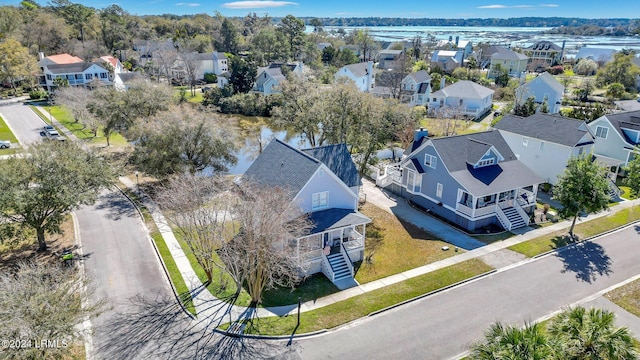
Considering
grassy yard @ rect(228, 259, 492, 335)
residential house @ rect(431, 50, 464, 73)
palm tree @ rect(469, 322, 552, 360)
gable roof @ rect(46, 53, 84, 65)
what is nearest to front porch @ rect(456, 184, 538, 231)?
grassy yard @ rect(228, 259, 492, 335)

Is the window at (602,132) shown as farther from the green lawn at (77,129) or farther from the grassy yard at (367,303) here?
the green lawn at (77,129)

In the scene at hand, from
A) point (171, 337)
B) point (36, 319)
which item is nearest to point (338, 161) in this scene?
point (171, 337)

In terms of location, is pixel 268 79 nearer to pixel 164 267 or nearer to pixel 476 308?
pixel 164 267

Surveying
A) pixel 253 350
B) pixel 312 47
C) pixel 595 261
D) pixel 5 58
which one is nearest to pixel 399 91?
pixel 312 47

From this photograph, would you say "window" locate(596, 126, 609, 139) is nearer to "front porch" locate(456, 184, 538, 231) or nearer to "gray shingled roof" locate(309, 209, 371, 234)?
"front porch" locate(456, 184, 538, 231)

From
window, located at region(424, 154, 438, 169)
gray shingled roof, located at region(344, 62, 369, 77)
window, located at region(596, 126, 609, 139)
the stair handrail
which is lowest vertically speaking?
the stair handrail

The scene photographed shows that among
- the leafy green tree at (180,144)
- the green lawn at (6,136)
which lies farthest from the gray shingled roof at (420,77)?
the green lawn at (6,136)

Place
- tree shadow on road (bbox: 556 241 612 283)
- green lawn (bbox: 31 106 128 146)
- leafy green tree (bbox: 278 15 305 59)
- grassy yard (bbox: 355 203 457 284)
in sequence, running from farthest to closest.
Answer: leafy green tree (bbox: 278 15 305 59) < green lawn (bbox: 31 106 128 146) < grassy yard (bbox: 355 203 457 284) < tree shadow on road (bbox: 556 241 612 283)
